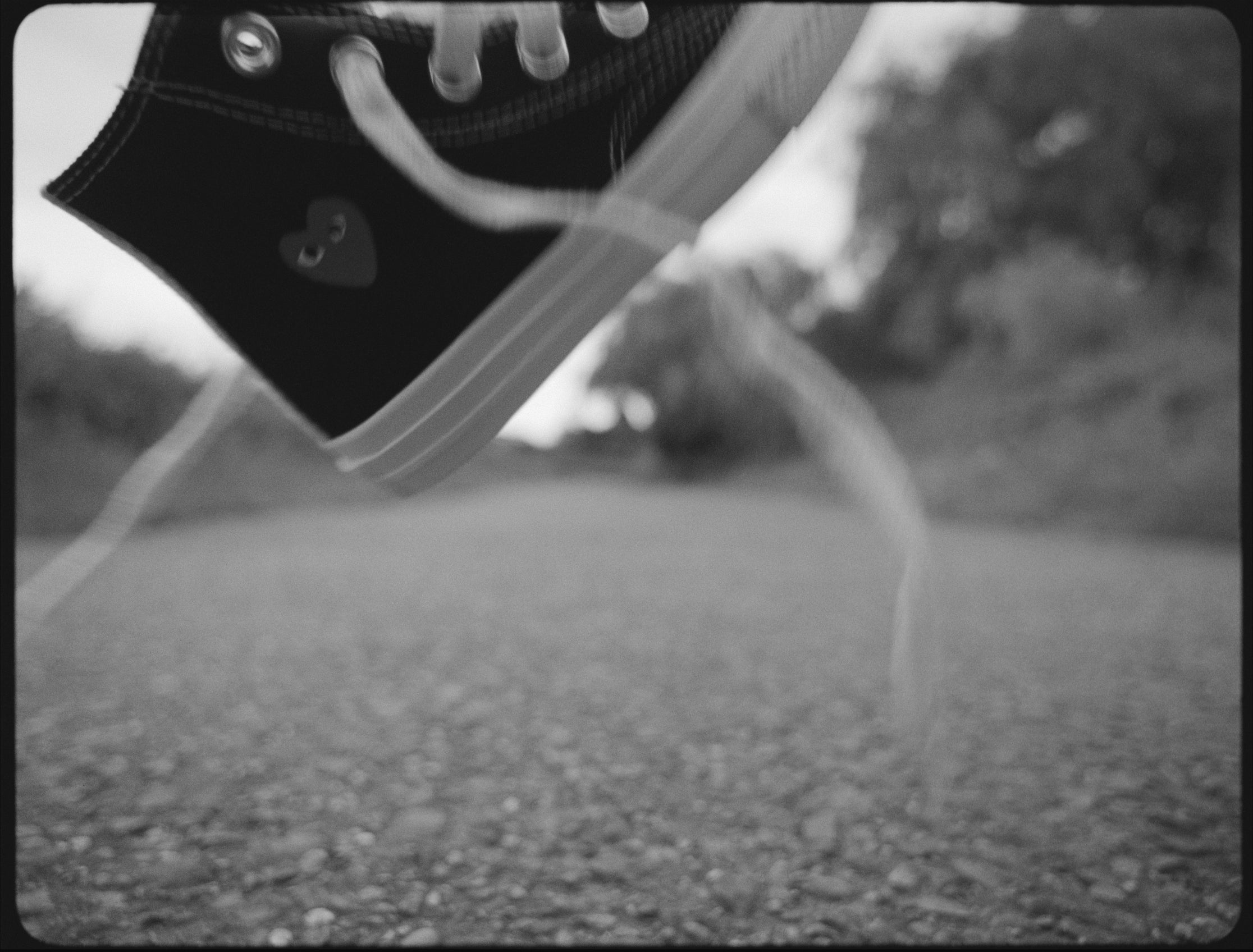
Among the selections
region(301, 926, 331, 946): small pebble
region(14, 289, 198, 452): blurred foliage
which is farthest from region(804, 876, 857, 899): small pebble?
region(14, 289, 198, 452): blurred foliage

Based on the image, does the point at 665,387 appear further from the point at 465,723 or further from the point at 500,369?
the point at 500,369

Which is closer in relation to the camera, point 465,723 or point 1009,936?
point 1009,936

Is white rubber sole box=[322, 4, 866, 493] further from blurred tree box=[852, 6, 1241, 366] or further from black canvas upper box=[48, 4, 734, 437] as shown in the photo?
blurred tree box=[852, 6, 1241, 366]

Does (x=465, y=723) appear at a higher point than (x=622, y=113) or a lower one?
lower

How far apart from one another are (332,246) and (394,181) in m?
0.09

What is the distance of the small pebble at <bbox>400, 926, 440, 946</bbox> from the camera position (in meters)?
0.88

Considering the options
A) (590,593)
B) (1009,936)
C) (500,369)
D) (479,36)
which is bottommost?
(590,593)

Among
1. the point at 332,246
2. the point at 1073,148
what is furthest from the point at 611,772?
the point at 1073,148

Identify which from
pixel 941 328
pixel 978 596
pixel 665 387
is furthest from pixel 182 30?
pixel 941 328

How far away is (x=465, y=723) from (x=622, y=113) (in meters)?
1.25

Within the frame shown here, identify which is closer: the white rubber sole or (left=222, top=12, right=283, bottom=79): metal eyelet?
the white rubber sole

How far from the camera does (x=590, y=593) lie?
3129mm

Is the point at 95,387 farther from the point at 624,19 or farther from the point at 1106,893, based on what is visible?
the point at 1106,893

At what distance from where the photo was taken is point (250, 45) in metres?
0.78
